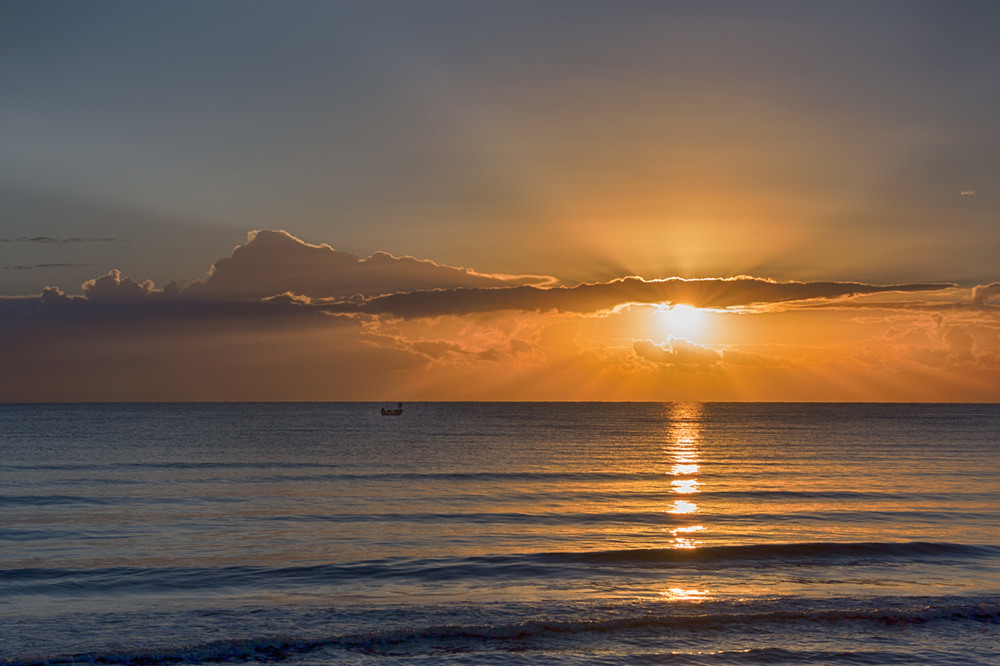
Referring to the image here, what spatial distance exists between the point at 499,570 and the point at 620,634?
25.4 feet

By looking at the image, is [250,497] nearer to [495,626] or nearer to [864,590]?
[495,626]

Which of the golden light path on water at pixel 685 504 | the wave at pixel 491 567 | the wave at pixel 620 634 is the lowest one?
the golden light path on water at pixel 685 504

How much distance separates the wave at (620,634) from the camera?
54.7 feet

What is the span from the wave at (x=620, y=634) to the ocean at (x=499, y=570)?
0.23 ft

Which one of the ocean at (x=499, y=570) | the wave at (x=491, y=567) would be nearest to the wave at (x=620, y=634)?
the ocean at (x=499, y=570)

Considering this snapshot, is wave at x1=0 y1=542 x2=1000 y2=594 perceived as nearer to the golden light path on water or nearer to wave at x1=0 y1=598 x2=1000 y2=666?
the golden light path on water

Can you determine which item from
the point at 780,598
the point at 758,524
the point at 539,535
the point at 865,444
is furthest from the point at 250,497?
the point at 865,444

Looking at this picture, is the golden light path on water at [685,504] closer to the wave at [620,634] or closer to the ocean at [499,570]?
the ocean at [499,570]

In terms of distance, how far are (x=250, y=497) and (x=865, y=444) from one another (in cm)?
8184

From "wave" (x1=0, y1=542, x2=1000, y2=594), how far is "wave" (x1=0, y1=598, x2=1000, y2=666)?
510cm

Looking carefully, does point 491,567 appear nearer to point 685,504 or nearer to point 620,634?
point 620,634

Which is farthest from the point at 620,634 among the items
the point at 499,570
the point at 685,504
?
the point at 685,504

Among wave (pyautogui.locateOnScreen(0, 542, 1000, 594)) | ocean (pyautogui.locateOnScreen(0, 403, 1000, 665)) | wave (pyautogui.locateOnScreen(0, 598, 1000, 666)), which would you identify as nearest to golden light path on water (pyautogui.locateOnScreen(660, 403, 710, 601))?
ocean (pyautogui.locateOnScreen(0, 403, 1000, 665))

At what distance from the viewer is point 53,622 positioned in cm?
1955
